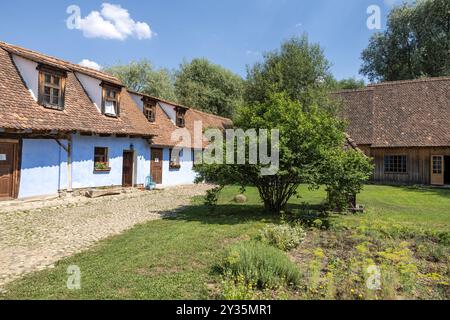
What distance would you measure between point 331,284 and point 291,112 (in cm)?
659

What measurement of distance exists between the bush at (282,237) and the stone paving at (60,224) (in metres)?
4.15

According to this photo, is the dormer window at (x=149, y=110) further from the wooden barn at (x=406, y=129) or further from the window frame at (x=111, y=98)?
the wooden barn at (x=406, y=129)

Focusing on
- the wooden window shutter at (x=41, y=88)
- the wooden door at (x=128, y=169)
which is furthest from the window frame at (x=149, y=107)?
the wooden window shutter at (x=41, y=88)

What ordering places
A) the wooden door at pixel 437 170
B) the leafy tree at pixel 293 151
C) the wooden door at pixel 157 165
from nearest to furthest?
the leafy tree at pixel 293 151 < the wooden door at pixel 157 165 < the wooden door at pixel 437 170

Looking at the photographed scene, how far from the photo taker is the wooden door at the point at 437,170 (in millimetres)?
23359

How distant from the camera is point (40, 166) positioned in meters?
13.8

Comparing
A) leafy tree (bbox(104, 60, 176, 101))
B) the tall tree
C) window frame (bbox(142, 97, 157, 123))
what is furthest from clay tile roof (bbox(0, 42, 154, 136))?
the tall tree

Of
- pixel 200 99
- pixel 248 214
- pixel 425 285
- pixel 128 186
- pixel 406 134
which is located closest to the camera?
pixel 425 285

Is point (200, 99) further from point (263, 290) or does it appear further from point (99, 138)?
point (263, 290)

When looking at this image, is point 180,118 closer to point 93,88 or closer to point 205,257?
point 93,88

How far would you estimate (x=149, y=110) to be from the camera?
23.0 m
